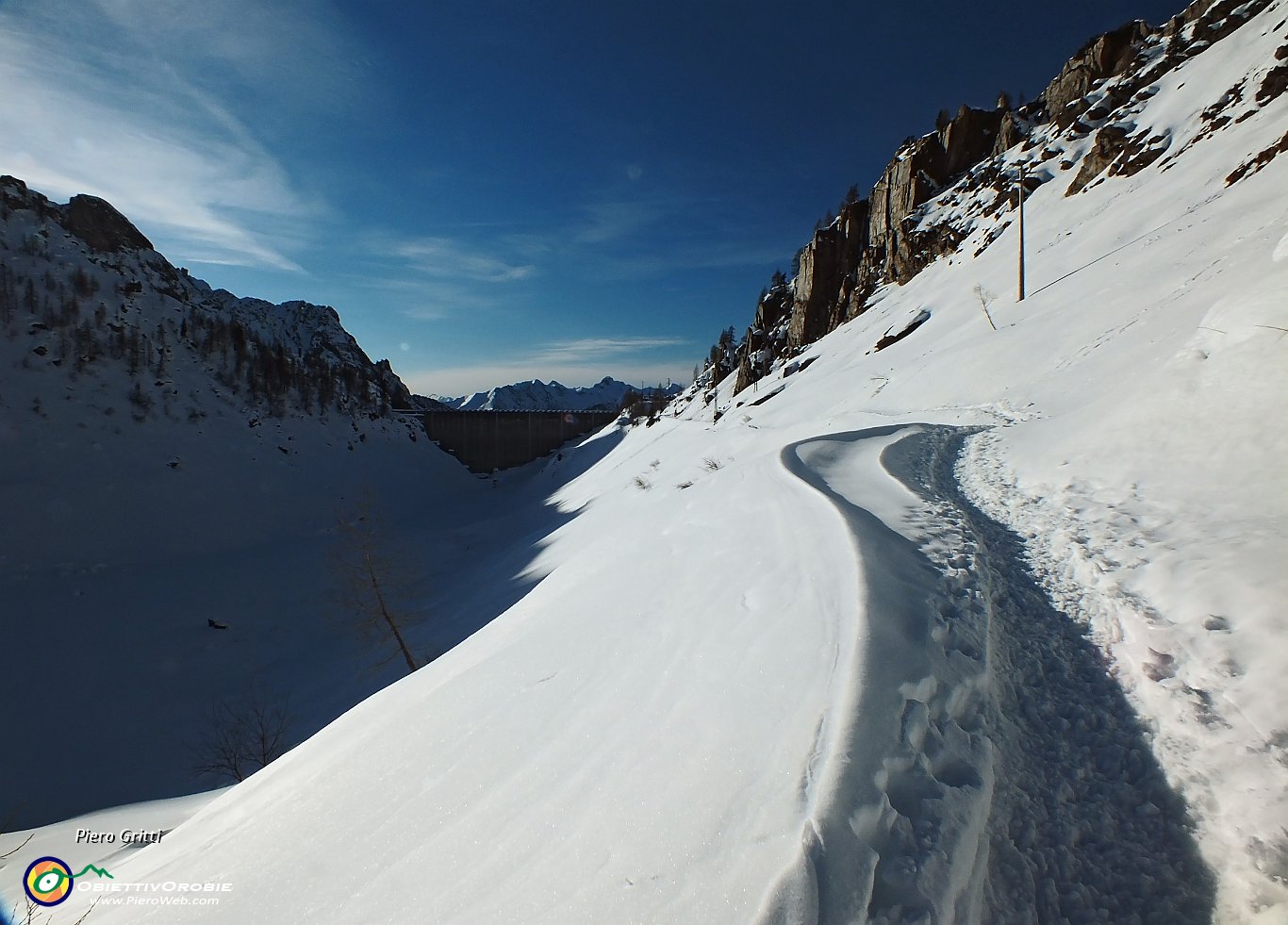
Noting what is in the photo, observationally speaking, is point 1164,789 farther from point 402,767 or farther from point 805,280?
point 805,280

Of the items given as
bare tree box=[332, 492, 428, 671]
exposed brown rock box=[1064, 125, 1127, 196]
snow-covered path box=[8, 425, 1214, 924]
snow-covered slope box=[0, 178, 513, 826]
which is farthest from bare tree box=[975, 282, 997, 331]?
bare tree box=[332, 492, 428, 671]

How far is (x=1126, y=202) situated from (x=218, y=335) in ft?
184

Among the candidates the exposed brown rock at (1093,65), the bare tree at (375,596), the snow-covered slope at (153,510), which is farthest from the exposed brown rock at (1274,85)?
the bare tree at (375,596)

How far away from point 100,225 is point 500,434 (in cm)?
3627

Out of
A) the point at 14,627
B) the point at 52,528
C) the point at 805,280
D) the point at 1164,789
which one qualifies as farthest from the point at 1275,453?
the point at 805,280

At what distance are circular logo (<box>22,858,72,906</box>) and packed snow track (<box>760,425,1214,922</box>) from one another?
6.45 meters

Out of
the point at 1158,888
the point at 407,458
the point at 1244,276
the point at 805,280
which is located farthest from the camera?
the point at 805,280

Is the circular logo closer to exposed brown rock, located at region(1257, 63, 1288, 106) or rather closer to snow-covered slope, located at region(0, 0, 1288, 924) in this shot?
snow-covered slope, located at region(0, 0, 1288, 924)

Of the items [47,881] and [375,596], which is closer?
[47,881]

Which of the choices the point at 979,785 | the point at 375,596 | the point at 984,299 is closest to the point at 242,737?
the point at 375,596

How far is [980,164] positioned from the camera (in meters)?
51.3

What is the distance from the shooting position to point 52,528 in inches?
799

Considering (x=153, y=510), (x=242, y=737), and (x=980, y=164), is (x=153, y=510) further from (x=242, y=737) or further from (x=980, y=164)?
(x=980, y=164)

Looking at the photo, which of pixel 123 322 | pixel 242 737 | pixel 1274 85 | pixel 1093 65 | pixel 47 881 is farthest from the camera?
pixel 1093 65
